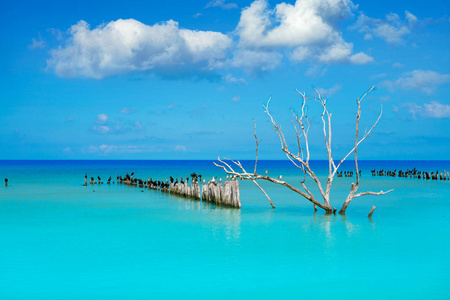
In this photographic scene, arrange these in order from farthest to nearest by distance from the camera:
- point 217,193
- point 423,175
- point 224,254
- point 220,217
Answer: point 423,175, point 217,193, point 220,217, point 224,254

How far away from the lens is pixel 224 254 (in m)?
12.8

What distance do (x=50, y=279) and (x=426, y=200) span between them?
917 inches

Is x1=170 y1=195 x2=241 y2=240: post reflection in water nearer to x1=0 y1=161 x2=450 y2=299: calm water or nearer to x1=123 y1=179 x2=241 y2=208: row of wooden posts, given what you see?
x1=0 y1=161 x2=450 y2=299: calm water

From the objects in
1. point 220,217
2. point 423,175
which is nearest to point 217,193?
point 220,217

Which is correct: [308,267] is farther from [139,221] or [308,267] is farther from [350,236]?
[139,221]

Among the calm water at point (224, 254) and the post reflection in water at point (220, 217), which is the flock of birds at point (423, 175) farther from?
the post reflection in water at point (220, 217)

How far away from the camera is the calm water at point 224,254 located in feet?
32.8

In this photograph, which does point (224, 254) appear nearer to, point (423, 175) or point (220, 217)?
point (220, 217)

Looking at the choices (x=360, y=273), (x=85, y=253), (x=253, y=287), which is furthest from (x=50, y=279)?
(x=360, y=273)

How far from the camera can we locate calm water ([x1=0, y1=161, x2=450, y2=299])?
9.99 metres

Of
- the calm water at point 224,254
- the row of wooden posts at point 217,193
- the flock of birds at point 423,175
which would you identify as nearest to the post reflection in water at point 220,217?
the calm water at point 224,254

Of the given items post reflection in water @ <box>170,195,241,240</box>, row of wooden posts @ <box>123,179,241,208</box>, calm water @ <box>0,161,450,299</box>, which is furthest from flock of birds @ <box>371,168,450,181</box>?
post reflection in water @ <box>170,195,241,240</box>

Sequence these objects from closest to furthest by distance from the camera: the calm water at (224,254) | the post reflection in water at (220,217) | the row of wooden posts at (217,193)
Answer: the calm water at (224,254) → the post reflection in water at (220,217) → the row of wooden posts at (217,193)

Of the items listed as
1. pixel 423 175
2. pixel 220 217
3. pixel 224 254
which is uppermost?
pixel 423 175
